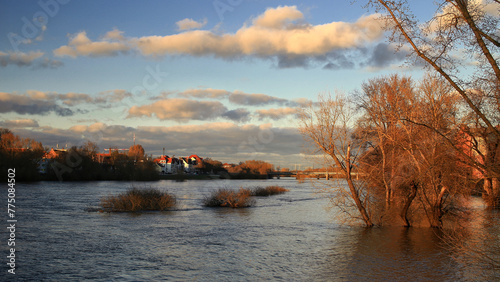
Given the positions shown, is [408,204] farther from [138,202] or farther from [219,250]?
[138,202]

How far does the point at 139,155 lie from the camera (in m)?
103

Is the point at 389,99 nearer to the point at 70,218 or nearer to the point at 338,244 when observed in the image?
the point at 338,244

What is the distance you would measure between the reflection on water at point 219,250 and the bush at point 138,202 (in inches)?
138

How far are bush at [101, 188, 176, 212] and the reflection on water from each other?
138 inches

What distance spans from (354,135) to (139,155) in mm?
86863

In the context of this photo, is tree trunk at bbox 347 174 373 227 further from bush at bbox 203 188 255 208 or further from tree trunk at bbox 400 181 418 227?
bush at bbox 203 188 255 208

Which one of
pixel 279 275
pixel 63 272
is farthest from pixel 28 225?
pixel 279 275

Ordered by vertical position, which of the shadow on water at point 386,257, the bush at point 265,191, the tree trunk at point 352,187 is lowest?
the bush at point 265,191

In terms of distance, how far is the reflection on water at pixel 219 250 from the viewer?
495 inches

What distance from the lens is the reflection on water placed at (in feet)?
41.2

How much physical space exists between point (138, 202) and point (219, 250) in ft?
48.9

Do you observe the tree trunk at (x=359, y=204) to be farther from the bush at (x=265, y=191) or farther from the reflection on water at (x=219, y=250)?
the bush at (x=265, y=191)

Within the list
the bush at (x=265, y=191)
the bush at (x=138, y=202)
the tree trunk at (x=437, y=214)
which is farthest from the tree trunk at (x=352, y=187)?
the bush at (x=265, y=191)

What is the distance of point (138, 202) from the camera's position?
96.3 ft
